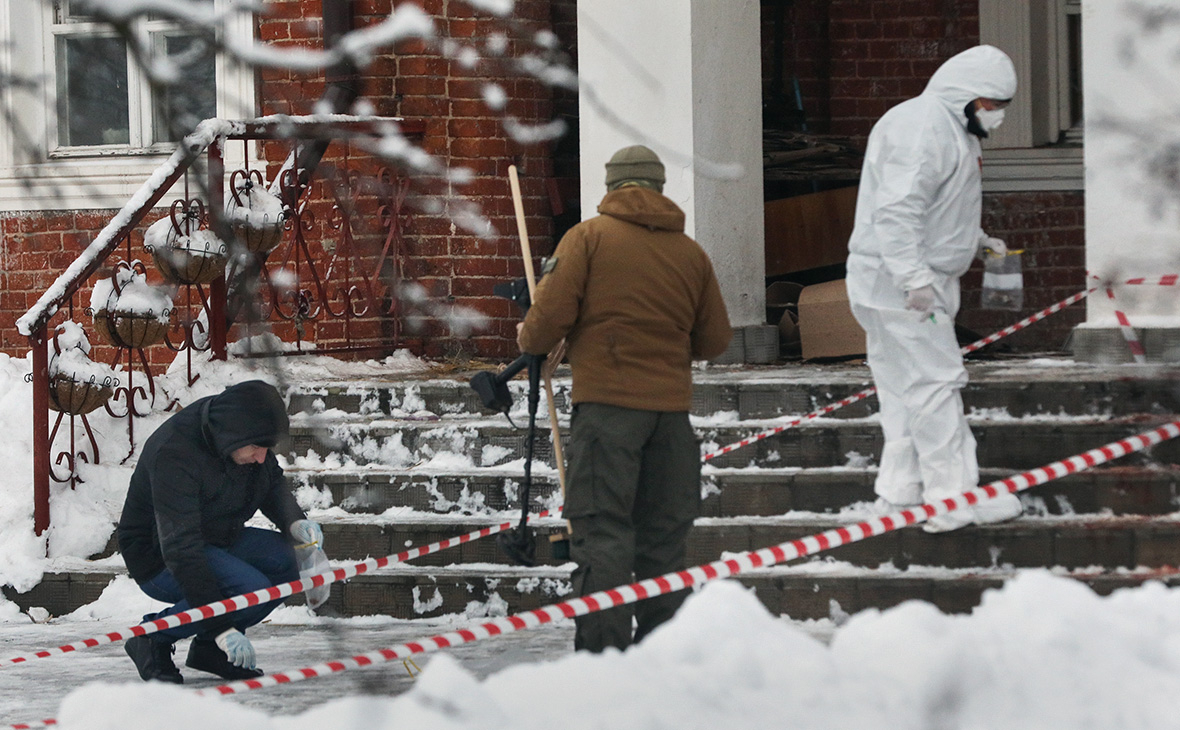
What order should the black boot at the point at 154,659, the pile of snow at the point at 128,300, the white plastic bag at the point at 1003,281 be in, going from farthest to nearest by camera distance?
the pile of snow at the point at 128,300
the white plastic bag at the point at 1003,281
the black boot at the point at 154,659

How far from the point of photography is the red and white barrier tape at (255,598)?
5.84 meters

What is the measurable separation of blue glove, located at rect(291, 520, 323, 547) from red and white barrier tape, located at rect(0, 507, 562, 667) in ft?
0.44

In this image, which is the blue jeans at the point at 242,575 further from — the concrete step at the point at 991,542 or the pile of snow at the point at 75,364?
the pile of snow at the point at 75,364

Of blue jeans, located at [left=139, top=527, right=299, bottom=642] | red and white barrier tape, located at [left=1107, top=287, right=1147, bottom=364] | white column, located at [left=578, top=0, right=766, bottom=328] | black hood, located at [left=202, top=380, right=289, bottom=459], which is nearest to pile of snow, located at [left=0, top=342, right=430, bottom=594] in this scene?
blue jeans, located at [left=139, top=527, right=299, bottom=642]

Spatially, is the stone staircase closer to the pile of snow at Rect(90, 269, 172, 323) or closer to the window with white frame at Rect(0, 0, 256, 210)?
the pile of snow at Rect(90, 269, 172, 323)

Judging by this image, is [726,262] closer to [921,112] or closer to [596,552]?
[921,112]

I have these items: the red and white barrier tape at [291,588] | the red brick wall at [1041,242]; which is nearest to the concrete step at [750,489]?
the red and white barrier tape at [291,588]

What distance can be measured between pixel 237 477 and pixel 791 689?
109 inches

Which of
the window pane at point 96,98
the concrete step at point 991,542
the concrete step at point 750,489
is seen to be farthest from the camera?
the window pane at point 96,98

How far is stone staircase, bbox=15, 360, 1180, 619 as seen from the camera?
20.5 ft

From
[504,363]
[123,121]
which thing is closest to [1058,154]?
[504,363]

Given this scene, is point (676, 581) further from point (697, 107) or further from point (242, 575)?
point (697, 107)

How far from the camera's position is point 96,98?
35.5 feet

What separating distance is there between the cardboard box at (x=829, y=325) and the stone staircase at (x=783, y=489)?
270 millimetres
